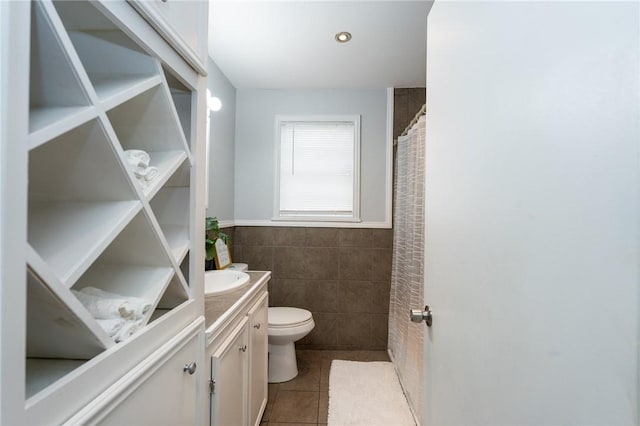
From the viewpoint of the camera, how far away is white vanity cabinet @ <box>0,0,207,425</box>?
0.43 metres

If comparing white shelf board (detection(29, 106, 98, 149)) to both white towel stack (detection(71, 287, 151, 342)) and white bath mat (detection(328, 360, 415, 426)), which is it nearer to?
white towel stack (detection(71, 287, 151, 342))

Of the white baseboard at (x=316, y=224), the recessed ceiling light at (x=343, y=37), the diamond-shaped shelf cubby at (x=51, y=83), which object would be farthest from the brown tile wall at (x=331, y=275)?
the diamond-shaped shelf cubby at (x=51, y=83)

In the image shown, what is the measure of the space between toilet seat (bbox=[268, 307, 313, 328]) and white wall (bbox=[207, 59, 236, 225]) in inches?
34.4

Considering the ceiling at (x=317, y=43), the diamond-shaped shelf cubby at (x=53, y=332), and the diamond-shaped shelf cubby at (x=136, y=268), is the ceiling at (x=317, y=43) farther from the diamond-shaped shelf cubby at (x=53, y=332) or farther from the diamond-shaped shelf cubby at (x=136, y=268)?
the diamond-shaped shelf cubby at (x=53, y=332)

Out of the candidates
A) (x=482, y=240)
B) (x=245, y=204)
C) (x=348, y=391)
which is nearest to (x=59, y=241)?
(x=482, y=240)

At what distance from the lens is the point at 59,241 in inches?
24.1

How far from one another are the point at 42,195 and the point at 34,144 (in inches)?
13.4

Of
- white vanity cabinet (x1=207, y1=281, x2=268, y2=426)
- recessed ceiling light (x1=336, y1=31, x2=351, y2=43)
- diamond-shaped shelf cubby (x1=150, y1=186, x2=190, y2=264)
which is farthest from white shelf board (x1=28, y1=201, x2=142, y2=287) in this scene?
recessed ceiling light (x1=336, y1=31, x2=351, y2=43)

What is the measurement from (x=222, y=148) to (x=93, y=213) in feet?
6.83

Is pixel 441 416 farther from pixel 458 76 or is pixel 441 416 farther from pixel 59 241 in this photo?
pixel 59 241

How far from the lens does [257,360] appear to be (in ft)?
5.87

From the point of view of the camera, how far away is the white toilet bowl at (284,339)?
2.28 meters

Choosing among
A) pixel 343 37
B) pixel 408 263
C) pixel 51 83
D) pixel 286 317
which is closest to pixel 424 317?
pixel 51 83

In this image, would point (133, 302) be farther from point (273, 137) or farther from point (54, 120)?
point (273, 137)
